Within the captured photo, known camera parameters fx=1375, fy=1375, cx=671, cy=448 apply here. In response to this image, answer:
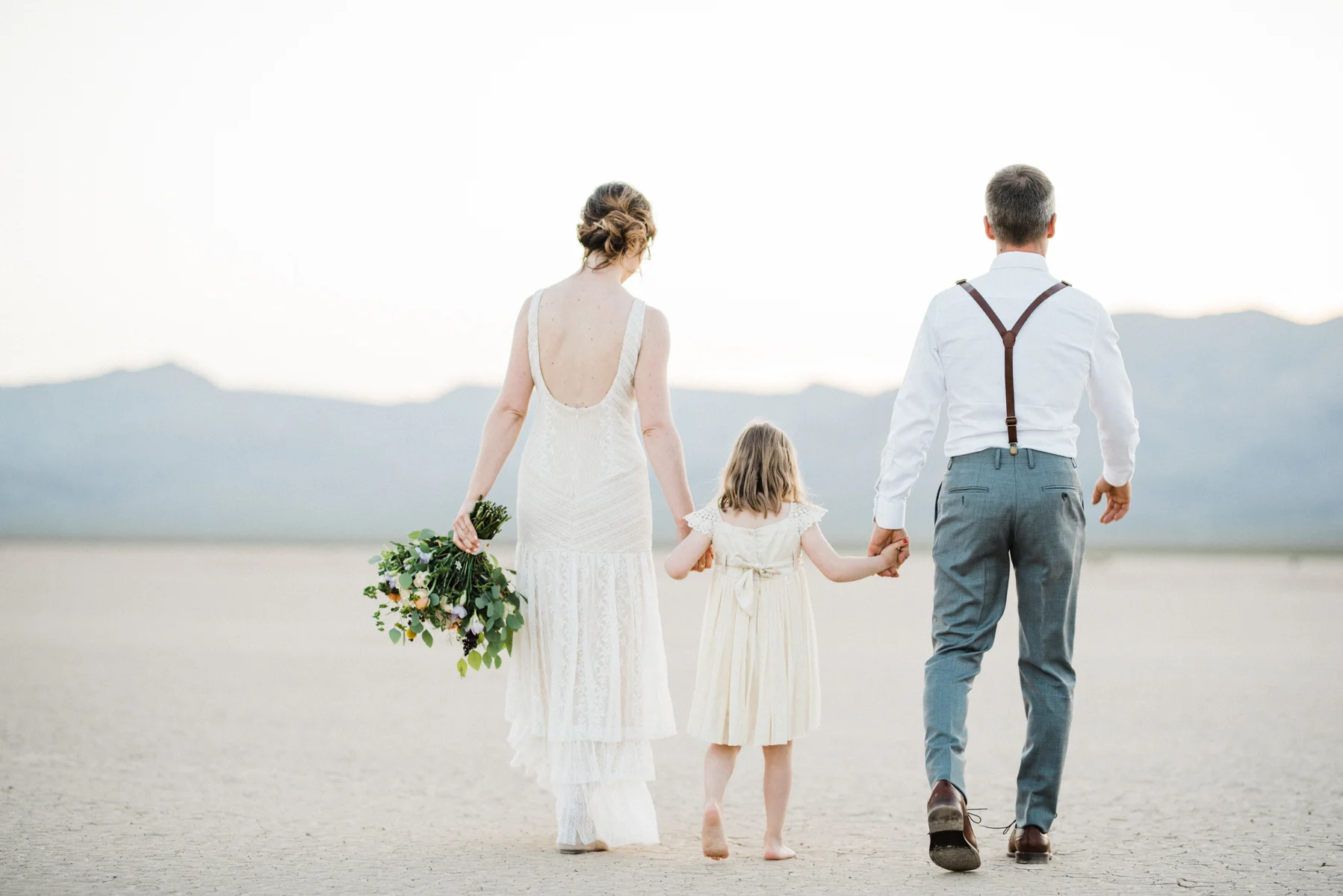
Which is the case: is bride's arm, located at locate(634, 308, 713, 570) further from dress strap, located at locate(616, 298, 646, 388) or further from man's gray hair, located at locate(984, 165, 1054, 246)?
man's gray hair, located at locate(984, 165, 1054, 246)

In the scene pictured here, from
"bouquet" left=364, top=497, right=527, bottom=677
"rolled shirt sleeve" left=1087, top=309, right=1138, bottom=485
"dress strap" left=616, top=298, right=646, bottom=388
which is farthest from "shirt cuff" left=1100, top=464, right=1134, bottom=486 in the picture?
"bouquet" left=364, top=497, right=527, bottom=677

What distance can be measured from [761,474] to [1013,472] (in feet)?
3.45

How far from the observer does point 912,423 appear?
4.89 metres

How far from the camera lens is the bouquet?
212 inches

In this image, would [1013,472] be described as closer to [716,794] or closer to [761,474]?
[761,474]

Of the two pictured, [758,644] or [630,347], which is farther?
[630,347]

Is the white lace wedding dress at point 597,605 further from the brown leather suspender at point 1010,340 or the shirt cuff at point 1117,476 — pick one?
the shirt cuff at point 1117,476

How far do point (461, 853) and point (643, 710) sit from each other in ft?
2.94

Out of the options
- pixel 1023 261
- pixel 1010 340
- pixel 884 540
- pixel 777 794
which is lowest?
pixel 777 794

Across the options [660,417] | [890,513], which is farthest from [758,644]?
[660,417]

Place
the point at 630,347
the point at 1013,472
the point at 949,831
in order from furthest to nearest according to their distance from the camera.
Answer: the point at 630,347
the point at 1013,472
the point at 949,831

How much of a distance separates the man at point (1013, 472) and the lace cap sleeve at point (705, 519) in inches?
27.6

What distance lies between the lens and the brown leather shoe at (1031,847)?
4.97 metres

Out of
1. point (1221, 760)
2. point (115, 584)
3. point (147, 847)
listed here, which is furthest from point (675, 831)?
point (115, 584)
